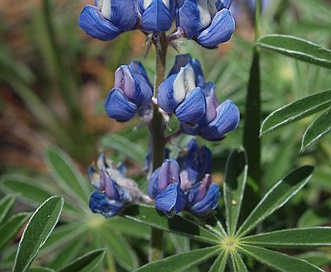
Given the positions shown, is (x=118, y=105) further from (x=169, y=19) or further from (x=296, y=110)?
(x=296, y=110)

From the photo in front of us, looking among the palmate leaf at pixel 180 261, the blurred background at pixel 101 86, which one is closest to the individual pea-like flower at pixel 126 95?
the palmate leaf at pixel 180 261

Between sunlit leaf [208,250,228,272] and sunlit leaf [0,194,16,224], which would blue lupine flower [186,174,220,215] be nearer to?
sunlit leaf [208,250,228,272]

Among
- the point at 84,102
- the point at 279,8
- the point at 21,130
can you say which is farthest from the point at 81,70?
the point at 279,8

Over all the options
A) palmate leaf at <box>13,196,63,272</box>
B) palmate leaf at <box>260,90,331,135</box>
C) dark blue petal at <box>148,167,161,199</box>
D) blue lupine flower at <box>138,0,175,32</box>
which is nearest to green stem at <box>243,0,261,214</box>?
palmate leaf at <box>260,90,331,135</box>

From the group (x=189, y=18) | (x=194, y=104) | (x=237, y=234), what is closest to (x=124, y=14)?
(x=189, y=18)

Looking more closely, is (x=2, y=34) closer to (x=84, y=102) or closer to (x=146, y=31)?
(x=84, y=102)
